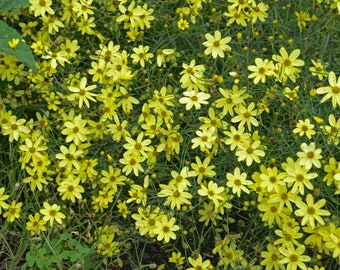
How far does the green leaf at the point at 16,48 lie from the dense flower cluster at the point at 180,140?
4 centimetres

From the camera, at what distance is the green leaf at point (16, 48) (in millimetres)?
2811

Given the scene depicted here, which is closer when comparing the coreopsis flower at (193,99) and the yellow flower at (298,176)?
the yellow flower at (298,176)

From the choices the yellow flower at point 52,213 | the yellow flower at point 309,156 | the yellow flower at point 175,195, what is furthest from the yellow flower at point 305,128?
the yellow flower at point 52,213

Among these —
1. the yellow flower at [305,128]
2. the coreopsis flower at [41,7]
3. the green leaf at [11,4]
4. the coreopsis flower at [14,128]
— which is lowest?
the coreopsis flower at [14,128]

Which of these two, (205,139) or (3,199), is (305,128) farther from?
(3,199)

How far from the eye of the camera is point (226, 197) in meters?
2.57

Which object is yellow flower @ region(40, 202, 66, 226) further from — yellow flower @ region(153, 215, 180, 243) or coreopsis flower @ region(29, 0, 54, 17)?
coreopsis flower @ region(29, 0, 54, 17)

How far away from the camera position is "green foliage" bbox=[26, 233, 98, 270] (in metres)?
2.50

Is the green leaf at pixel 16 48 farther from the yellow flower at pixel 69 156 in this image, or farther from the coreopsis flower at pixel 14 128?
the yellow flower at pixel 69 156

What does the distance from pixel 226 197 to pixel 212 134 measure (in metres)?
0.23

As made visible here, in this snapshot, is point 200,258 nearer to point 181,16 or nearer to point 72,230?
point 72,230

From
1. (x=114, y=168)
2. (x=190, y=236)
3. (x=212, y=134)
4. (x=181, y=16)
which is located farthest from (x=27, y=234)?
(x=181, y=16)

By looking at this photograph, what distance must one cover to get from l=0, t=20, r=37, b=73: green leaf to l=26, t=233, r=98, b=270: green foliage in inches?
26.2

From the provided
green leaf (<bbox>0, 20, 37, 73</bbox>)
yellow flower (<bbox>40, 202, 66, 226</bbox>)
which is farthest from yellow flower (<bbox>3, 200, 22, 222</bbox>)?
green leaf (<bbox>0, 20, 37, 73</bbox>)
